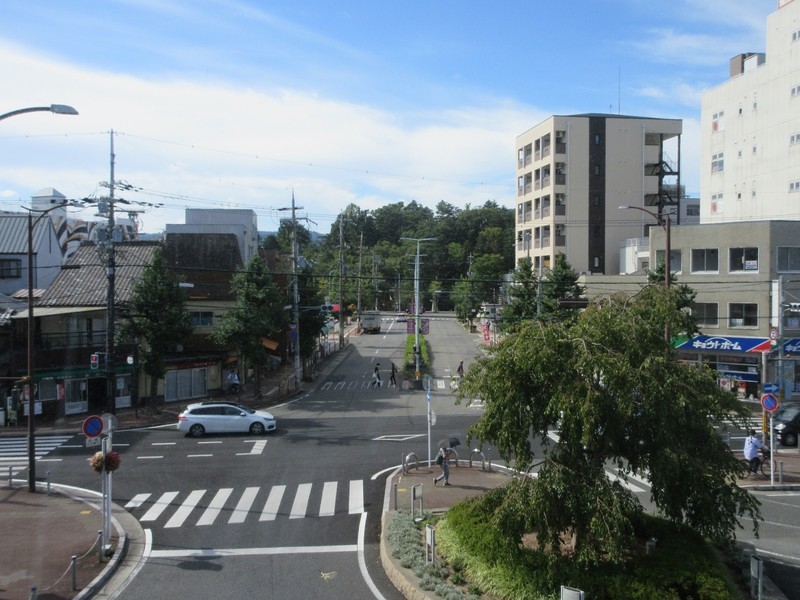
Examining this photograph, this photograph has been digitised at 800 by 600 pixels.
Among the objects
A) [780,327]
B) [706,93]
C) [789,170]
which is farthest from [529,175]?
[780,327]

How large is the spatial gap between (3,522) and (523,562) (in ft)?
44.0

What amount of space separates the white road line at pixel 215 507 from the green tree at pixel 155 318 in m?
16.3

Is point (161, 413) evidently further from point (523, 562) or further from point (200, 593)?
point (523, 562)

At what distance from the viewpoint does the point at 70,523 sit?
57.9 ft

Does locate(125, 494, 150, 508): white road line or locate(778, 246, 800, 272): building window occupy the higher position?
locate(778, 246, 800, 272): building window

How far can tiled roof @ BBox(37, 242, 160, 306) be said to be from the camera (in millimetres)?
40031

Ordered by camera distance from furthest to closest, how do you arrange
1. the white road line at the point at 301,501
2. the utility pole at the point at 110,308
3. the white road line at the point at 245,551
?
the utility pole at the point at 110,308 < the white road line at the point at 301,501 < the white road line at the point at 245,551

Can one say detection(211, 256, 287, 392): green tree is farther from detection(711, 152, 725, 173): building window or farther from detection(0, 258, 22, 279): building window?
detection(711, 152, 725, 173): building window

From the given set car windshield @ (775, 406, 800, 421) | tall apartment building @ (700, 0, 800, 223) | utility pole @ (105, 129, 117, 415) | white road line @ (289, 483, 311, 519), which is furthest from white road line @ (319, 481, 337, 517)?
tall apartment building @ (700, 0, 800, 223)

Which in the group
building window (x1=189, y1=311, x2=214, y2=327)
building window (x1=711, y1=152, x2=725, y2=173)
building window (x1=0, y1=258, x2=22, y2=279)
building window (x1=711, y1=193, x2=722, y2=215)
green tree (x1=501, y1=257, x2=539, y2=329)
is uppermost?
building window (x1=711, y1=152, x2=725, y2=173)

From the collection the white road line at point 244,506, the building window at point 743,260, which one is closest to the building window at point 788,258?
the building window at point 743,260

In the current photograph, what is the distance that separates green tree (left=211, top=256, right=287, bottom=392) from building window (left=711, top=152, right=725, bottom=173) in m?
34.7

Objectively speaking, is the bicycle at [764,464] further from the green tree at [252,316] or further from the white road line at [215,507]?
the green tree at [252,316]

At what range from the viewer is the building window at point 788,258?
3866 cm
